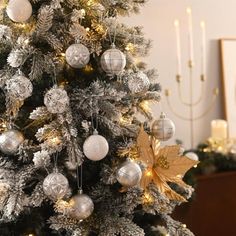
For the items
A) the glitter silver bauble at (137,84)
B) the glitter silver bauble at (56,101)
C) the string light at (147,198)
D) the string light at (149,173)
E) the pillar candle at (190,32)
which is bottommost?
the string light at (147,198)

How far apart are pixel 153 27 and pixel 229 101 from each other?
66cm

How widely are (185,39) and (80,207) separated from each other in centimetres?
158

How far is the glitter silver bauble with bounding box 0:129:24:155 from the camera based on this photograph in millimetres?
1119

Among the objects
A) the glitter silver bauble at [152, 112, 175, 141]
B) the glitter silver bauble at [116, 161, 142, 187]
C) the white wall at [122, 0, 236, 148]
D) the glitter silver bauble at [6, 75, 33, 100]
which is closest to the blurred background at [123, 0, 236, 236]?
the white wall at [122, 0, 236, 148]

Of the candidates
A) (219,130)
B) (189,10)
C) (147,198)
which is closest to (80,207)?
(147,198)

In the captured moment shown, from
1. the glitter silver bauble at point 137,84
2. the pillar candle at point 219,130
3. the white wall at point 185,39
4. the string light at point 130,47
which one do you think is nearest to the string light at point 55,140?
the glitter silver bauble at point 137,84

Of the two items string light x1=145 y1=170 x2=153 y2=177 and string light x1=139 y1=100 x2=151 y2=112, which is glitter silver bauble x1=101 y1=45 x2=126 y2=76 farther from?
string light x1=145 y1=170 x2=153 y2=177

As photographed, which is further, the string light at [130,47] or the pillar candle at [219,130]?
the pillar candle at [219,130]

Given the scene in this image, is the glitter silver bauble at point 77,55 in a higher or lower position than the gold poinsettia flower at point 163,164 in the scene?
higher

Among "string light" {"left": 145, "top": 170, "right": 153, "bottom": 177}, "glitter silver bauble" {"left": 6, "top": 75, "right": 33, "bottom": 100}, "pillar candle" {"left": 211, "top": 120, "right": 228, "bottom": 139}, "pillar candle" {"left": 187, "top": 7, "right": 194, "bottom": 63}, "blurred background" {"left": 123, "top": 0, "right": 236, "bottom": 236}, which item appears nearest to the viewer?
"glitter silver bauble" {"left": 6, "top": 75, "right": 33, "bottom": 100}

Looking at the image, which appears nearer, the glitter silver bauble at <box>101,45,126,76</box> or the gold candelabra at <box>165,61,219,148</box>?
the glitter silver bauble at <box>101,45,126,76</box>

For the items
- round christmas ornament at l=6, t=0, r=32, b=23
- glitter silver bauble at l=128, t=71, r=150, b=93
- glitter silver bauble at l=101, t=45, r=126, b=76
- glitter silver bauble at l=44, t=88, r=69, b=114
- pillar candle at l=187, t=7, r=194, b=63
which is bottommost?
glitter silver bauble at l=44, t=88, r=69, b=114

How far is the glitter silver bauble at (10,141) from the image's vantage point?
112 centimetres

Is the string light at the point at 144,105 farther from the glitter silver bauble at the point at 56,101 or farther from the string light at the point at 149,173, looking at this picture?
the glitter silver bauble at the point at 56,101
